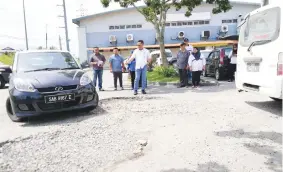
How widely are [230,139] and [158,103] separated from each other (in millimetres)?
3005

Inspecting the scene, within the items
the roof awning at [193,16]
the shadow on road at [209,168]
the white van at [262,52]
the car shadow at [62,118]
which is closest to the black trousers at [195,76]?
the white van at [262,52]

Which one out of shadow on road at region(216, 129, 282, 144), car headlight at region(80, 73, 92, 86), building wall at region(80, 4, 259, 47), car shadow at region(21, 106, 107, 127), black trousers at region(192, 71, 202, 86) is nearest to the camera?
shadow on road at region(216, 129, 282, 144)

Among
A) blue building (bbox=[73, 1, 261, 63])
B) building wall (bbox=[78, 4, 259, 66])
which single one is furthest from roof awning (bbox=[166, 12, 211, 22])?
building wall (bbox=[78, 4, 259, 66])

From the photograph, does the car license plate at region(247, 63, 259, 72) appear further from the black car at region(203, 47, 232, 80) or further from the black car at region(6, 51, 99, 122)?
the black car at region(203, 47, 232, 80)

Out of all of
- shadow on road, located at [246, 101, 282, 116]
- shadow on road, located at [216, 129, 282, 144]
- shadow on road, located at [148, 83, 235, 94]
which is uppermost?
shadow on road, located at [148, 83, 235, 94]

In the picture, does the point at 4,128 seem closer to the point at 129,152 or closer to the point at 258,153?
the point at 129,152

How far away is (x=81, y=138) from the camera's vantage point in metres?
4.25

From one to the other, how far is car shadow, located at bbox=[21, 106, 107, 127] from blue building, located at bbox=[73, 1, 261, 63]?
91.5ft

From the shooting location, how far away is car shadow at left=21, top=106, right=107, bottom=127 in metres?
5.36

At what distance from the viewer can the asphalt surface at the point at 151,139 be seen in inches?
128

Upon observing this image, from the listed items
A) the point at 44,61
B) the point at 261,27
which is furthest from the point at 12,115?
the point at 261,27

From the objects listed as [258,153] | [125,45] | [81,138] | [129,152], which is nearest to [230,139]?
[258,153]

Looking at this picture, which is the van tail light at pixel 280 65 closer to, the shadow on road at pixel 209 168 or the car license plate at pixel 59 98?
the shadow on road at pixel 209 168

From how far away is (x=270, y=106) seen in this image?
20.4 ft
